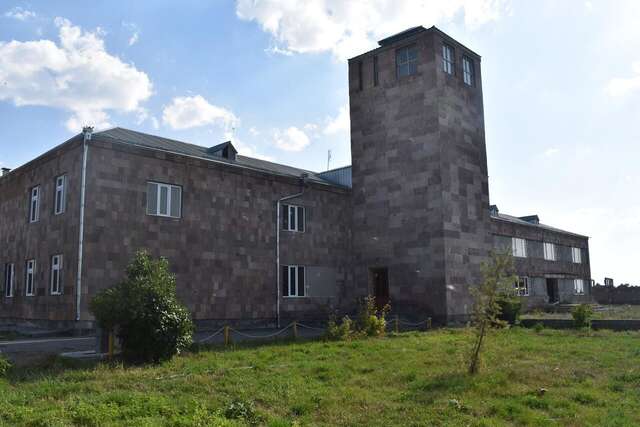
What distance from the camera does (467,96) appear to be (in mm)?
29422

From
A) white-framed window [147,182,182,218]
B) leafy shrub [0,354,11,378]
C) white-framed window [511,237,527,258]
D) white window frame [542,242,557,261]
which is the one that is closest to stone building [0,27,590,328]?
white-framed window [147,182,182,218]

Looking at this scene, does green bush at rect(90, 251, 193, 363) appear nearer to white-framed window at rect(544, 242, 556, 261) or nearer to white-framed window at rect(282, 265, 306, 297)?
white-framed window at rect(282, 265, 306, 297)

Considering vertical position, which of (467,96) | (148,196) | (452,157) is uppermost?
(467,96)

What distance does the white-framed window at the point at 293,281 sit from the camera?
26562 mm

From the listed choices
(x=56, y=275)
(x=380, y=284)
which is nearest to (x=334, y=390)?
(x=56, y=275)

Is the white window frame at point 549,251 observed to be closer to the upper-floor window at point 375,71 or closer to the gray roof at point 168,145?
the upper-floor window at point 375,71

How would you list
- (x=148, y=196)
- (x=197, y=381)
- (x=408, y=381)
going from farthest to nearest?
(x=148, y=196)
(x=408, y=381)
(x=197, y=381)

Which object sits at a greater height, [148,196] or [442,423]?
[148,196]

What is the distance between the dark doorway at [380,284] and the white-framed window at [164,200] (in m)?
11.2

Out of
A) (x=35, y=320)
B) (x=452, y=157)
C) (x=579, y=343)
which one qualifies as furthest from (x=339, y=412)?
(x=452, y=157)

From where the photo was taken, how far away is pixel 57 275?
21.5 meters

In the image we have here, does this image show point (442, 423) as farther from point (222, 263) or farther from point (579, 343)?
point (222, 263)

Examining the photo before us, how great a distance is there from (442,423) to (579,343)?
1177 centimetres

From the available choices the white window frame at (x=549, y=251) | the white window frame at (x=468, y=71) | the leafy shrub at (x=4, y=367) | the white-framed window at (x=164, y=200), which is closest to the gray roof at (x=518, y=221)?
the white window frame at (x=549, y=251)
